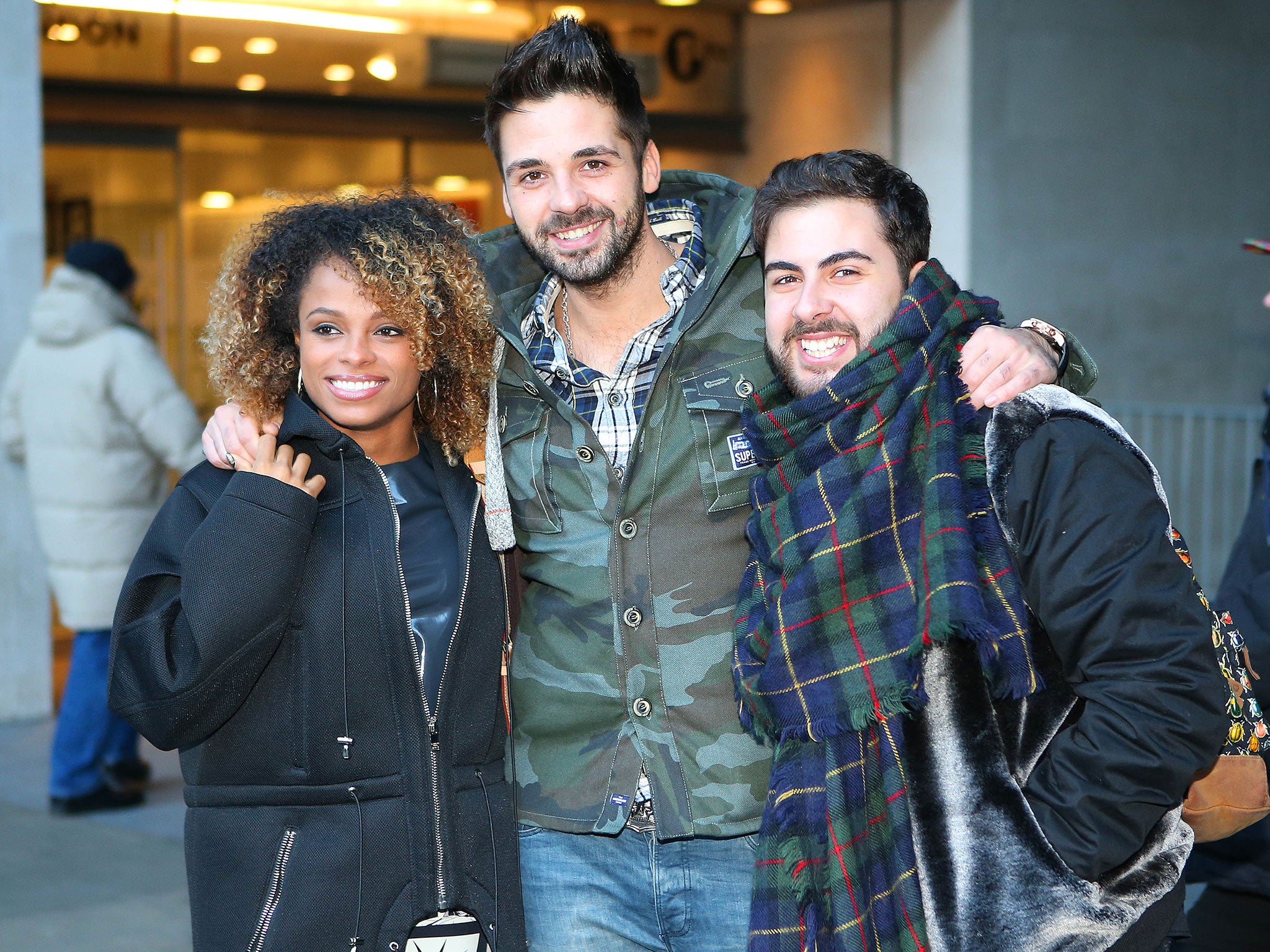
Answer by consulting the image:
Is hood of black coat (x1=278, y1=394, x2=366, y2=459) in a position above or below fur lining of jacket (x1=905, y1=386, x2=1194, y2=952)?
above

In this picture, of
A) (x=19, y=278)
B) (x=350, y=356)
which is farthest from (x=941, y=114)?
(x=350, y=356)

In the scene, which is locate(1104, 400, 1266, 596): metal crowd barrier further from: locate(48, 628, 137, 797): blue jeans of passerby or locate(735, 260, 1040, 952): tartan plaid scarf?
locate(735, 260, 1040, 952): tartan plaid scarf

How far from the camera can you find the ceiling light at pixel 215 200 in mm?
8500

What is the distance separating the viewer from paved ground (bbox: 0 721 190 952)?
4762 mm

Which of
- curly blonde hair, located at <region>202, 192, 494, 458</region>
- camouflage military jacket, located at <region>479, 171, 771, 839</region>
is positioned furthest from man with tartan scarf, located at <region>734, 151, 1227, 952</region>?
curly blonde hair, located at <region>202, 192, 494, 458</region>

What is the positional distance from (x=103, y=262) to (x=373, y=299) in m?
3.78

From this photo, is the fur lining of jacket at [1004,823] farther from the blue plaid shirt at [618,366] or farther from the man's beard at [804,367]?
the blue plaid shirt at [618,366]

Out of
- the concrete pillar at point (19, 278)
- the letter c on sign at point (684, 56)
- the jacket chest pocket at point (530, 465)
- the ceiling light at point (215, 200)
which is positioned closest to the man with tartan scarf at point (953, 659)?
the jacket chest pocket at point (530, 465)

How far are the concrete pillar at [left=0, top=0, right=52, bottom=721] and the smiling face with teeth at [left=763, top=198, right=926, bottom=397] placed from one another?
5667 millimetres

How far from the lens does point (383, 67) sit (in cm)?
901

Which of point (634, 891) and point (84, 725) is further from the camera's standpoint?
point (84, 725)

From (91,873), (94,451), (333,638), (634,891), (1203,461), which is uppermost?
(94,451)

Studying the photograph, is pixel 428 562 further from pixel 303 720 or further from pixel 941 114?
pixel 941 114

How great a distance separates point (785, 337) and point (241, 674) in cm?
124
